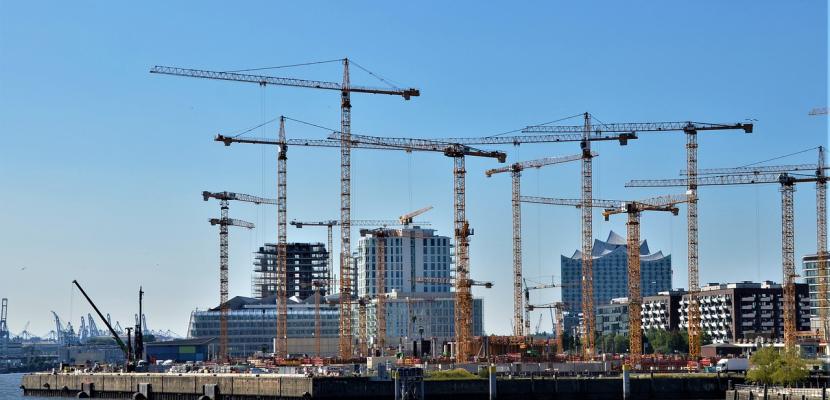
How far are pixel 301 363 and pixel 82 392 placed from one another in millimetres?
38026

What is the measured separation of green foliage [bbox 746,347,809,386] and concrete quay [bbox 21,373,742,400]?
390 inches

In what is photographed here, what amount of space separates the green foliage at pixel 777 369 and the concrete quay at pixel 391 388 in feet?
32.5

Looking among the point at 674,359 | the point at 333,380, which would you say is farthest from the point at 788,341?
the point at 333,380

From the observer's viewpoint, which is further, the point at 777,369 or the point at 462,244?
the point at 462,244

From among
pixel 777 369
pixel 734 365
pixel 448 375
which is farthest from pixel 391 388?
pixel 734 365

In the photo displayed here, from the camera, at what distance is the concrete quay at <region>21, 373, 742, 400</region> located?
127562mm

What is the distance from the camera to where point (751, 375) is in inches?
5002

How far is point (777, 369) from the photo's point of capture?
414 feet

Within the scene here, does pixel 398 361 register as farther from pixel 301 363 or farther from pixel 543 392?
pixel 543 392

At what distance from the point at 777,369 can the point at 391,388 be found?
3459cm

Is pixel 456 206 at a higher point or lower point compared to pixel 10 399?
higher

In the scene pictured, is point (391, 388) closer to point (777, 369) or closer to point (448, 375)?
point (448, 375)

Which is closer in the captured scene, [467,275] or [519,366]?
[519,366]

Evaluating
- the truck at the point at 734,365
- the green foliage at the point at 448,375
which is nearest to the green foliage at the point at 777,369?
the truck at the point at 734,365
